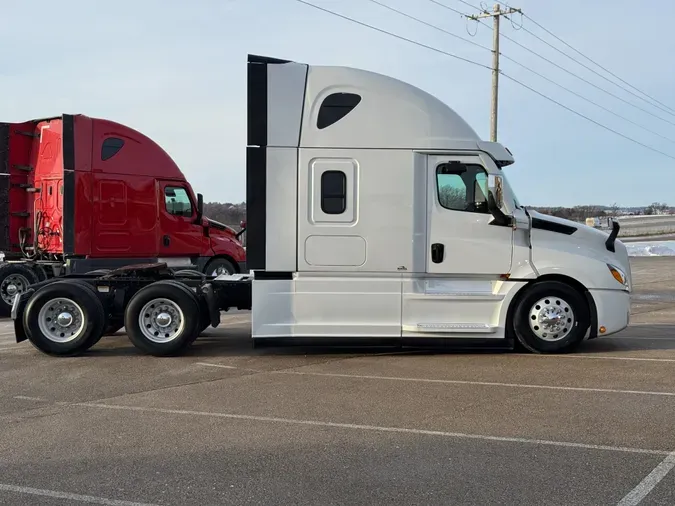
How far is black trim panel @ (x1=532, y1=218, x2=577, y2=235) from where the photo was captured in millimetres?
8484

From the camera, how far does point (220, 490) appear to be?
14.0 feet

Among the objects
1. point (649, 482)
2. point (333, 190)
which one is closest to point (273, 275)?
point (333, 190)

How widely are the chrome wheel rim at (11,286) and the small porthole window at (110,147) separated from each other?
3.09 m

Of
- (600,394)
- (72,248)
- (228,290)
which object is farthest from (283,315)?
(72,248)

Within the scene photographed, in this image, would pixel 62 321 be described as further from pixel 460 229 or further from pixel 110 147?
pixel 110 147

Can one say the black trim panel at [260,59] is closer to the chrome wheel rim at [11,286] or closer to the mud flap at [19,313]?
the mud flap at [19,313]

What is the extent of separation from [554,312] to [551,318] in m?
0.09

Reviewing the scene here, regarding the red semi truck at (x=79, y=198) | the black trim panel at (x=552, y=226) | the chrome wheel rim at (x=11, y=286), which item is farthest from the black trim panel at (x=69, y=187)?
the black trim panel at (x=552, y=226)

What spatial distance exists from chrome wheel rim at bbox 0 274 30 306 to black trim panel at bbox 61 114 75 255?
163cm

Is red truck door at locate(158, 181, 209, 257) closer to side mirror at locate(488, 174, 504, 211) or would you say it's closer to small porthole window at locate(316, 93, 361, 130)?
small porthole window at locate(316, 93, 361, 130)

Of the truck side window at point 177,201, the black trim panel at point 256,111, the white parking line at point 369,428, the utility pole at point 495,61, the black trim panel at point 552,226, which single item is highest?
the utility pole at point 495,61

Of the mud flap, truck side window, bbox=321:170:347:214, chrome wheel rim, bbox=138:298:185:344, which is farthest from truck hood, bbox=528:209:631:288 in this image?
the mud flap

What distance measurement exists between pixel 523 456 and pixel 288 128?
16.4 ft

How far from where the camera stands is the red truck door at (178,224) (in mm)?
14758
